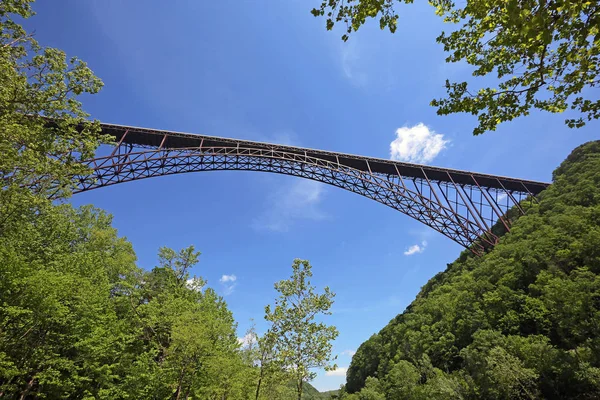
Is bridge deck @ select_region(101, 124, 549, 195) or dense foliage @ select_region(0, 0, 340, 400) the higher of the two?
bridge deck @ select_region(101, 124, 549, 195)

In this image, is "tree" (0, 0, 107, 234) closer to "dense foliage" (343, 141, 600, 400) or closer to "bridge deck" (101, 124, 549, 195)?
"bridge deck" (101, 124, 549, 195)

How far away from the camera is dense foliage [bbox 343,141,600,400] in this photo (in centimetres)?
2297

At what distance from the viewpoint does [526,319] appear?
2964 centimetres

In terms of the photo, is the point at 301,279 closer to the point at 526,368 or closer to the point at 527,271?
the point at 526,368

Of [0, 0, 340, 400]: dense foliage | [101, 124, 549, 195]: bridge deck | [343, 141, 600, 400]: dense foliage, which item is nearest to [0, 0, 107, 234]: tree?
[0, 0, 340, 400]: dense foliage

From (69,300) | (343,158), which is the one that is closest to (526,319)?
(343,158)

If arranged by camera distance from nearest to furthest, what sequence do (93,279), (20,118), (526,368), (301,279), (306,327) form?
(20,118)
(306,327)
(301,279)
(93,279)
(526,368)

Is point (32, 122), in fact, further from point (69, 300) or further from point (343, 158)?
point (343, 158)

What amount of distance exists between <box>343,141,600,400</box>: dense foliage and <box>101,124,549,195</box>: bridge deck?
6735 mm

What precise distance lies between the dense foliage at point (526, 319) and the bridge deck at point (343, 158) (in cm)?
674

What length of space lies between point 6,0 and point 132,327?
1965 cm

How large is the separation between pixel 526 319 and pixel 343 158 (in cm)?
2470

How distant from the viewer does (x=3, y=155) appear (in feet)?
27.1

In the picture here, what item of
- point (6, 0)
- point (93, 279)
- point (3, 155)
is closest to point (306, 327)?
point (3, 155)
